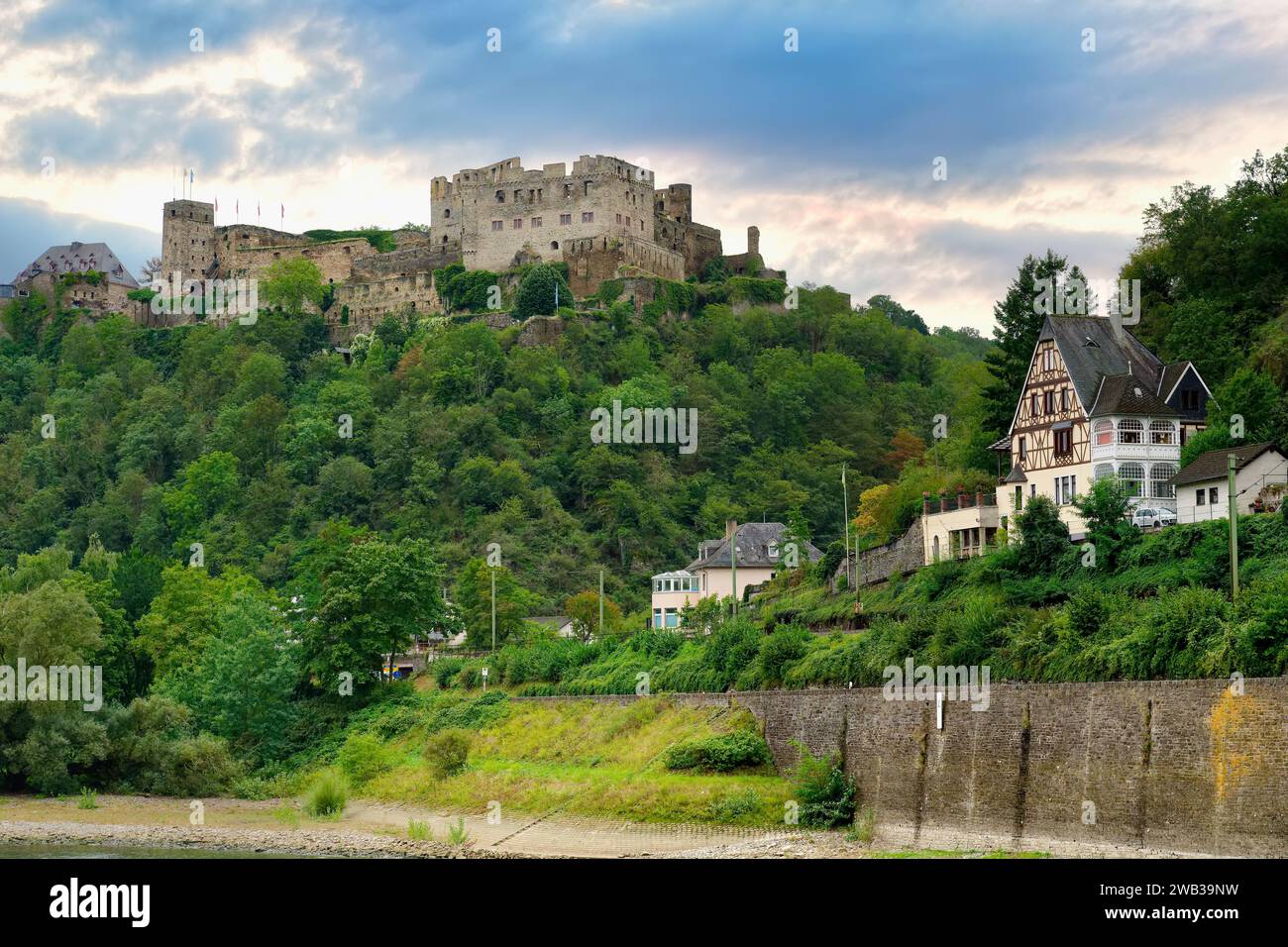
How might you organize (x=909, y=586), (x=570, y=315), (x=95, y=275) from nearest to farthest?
(x=909, y=586) < (x=570, y=315) < (x=95, y=275)

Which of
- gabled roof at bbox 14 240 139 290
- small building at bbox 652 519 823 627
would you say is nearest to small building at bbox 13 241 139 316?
gabled roof at bbox 14 240 139 290

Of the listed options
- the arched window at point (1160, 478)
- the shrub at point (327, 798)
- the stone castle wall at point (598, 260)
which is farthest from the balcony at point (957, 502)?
the stone castle wall at point (598, 260)

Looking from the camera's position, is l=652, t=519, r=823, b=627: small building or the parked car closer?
the parked car

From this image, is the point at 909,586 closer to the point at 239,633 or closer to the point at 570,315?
the point at 239,633

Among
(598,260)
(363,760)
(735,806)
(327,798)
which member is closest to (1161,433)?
(735,806)

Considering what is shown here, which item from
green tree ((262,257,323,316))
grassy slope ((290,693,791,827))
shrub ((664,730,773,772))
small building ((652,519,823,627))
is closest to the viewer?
grassy slope ((290,693,791,827))

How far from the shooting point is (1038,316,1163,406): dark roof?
6031 cm

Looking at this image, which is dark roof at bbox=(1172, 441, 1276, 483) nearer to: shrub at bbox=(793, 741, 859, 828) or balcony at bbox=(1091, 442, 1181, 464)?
balcony at bbox=(1091, 442, 1181, 464)

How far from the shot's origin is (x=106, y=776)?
64188 millimetres

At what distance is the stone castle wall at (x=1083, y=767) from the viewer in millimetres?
32219

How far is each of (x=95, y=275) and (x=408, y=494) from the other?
7215 centimetres

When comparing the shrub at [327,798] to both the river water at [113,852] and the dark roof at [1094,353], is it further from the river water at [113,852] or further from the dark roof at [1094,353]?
the dark roof at [1094,353]

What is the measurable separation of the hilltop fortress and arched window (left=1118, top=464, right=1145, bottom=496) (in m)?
85.8

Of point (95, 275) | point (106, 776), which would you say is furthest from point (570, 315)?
point (106, 776)
